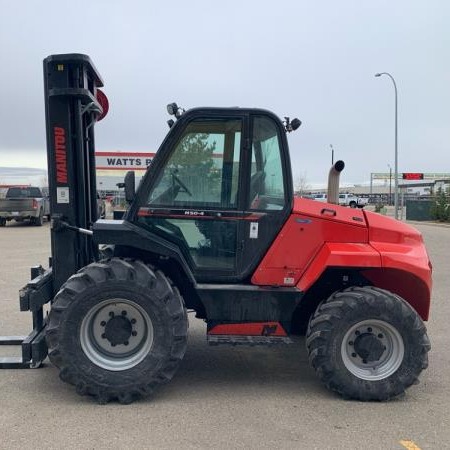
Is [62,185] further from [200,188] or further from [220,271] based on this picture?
[220,271]

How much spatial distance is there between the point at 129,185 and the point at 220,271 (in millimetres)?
1107

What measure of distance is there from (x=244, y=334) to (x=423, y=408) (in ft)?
5.29

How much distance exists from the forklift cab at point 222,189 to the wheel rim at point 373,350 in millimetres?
1098

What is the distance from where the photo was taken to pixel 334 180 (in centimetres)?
497

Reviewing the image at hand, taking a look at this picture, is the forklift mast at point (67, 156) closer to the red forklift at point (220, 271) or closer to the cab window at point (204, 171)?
the red forklift at point (220, 271)

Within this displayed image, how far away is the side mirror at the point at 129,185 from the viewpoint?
4.20m

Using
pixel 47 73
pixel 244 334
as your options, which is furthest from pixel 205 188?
pixel 47 73

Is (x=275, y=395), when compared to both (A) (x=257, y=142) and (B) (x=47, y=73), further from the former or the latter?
(B) (x=47, y=73)

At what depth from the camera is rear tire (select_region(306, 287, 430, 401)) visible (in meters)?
4.29

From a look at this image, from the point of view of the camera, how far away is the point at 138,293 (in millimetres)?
4199

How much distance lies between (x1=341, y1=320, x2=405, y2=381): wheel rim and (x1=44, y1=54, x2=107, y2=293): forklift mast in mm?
2570

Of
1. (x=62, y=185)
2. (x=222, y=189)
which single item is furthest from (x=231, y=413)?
(x=62, y=185)

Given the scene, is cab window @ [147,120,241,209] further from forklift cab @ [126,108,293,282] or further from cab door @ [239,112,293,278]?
cab door @ [239,112,293,278]

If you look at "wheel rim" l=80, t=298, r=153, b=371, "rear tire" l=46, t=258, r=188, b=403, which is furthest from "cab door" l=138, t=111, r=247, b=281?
"wheel rim" l=80, t=298, r=153, b=371
